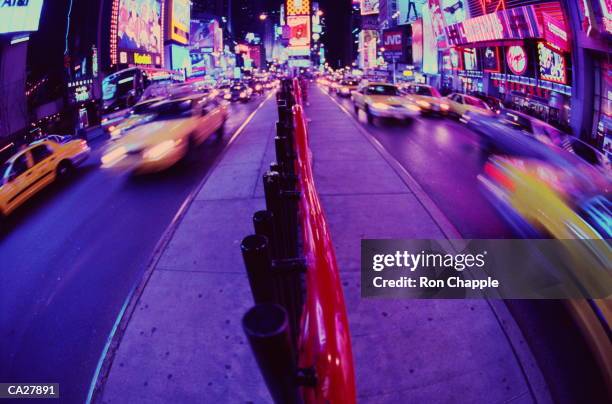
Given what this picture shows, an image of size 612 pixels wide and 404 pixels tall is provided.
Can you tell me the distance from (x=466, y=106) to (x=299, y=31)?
74254 mm

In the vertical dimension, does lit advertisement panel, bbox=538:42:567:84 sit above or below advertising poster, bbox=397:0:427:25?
below

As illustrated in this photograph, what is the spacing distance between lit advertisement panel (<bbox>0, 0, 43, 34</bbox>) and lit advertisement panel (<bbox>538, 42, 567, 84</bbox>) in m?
22.9

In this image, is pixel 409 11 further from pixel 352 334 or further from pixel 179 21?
pixel 352 334

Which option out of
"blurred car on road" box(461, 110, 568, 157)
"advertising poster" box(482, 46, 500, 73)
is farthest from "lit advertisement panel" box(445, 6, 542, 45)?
"blurred car on road" box(461, 110, 568, 157)

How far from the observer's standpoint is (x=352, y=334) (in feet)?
11.7

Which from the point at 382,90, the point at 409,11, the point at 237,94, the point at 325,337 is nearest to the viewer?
the point at 325,337

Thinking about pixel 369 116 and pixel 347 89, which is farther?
pixel 347 89

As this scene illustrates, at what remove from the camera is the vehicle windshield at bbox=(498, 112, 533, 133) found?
10672 mm

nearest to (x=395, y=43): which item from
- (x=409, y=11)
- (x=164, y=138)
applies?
(x=409, y=11)

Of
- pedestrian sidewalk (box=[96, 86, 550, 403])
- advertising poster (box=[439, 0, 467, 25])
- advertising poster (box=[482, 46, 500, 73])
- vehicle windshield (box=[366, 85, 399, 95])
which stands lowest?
pedestrian sidewalk (box=[96, 86, 550, 403])

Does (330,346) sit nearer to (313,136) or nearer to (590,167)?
(590,167)

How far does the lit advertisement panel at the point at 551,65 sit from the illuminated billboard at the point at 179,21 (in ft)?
119

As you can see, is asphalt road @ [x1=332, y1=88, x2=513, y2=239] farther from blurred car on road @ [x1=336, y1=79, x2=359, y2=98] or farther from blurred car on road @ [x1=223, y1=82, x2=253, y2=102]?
blurred car on road @ [x1=223, y1=82, x2=253, y2=102]

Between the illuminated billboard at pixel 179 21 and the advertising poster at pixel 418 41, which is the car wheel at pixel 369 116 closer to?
the advertising poster at pixel 418 41
